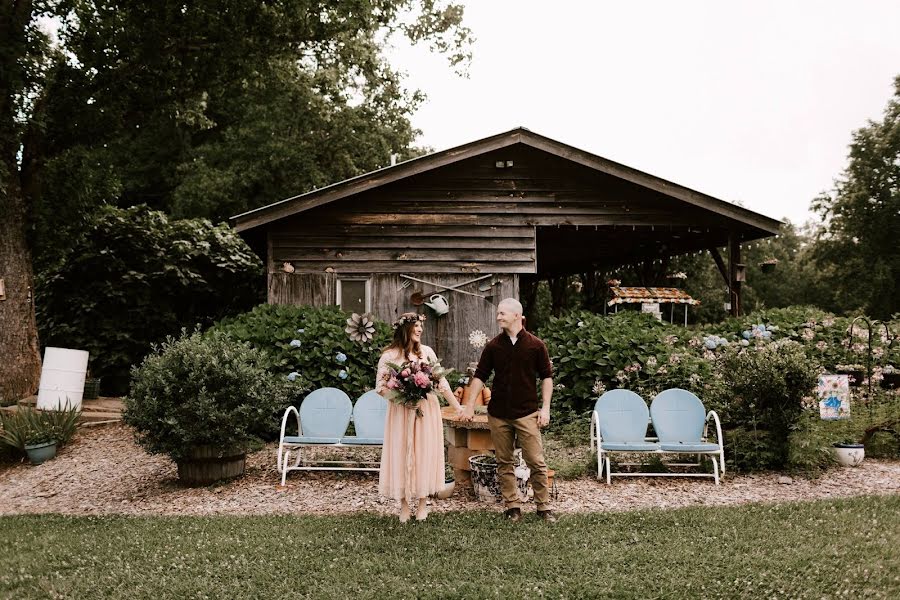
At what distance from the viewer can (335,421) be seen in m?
7.93

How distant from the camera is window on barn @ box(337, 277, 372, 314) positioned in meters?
12.3

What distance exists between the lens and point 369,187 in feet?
38.7

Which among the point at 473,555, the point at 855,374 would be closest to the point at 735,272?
the point at 855,374

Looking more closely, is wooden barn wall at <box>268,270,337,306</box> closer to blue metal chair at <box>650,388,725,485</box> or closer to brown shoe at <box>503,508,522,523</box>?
blue metal chair at <box>650,388,725,485</box>

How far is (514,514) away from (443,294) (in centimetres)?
697

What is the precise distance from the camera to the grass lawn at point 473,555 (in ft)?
14.1

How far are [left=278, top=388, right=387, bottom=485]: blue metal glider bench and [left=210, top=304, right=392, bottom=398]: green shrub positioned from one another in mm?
1345

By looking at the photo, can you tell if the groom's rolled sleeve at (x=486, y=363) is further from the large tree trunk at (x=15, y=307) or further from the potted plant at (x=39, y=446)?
the large tree trunk at (x=15, y=307)

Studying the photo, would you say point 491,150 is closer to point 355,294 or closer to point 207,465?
point 355,294

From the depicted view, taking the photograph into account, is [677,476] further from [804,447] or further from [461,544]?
[461,544]

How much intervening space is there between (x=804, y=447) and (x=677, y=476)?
147 centimetres

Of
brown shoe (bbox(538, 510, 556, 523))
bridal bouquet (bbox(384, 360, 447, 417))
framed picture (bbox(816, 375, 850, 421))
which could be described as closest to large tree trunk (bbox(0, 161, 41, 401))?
bridal bouquet (bbox(384, 360, 447, 417))

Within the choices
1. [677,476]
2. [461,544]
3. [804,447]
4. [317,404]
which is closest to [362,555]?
[461,544]

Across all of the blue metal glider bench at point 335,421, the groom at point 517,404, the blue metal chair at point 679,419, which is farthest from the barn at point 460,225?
the groom at point 517,404
